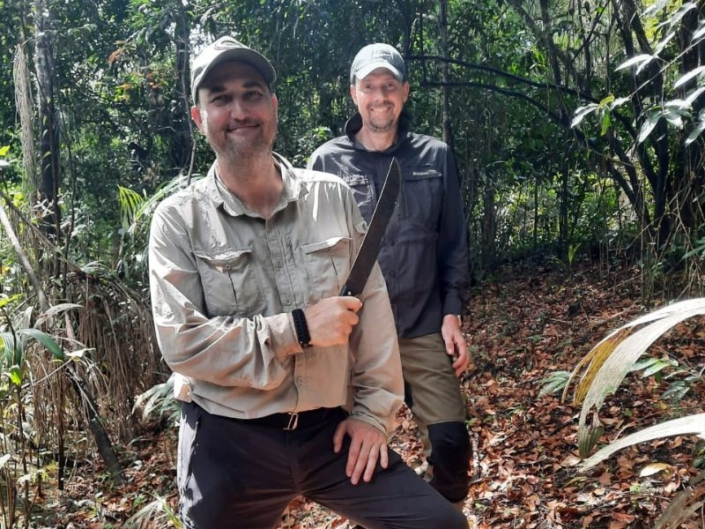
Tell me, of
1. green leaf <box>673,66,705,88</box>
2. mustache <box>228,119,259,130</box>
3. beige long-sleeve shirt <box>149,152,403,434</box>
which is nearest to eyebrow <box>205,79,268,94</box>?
mustache <box>228,119,259,130</box>

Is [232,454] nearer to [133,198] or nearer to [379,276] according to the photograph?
[379,276]

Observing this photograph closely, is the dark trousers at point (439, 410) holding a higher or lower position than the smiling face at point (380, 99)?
lower

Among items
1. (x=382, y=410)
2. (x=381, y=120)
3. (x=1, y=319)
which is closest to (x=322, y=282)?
(x=382, y=410)

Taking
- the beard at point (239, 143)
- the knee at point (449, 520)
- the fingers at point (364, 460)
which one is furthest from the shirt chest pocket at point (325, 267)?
the knee at point (449, 520)

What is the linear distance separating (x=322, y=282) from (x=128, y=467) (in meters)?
3.45

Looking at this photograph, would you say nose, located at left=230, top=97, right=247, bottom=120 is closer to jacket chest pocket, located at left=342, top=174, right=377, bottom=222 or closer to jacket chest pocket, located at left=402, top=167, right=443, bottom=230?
jacket chest pocket, located at left=342, top=174, right=377, bottom=222

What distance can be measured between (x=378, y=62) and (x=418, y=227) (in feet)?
2.48

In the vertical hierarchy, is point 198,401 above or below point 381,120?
below

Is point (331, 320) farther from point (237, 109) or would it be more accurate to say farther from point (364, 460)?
point (237, 109)

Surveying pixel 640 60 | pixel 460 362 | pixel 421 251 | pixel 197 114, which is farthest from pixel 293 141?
pixel 197 114

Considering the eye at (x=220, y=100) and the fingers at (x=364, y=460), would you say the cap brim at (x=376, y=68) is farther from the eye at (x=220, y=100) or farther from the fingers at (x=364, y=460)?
the fingers at (x=364, y=460)

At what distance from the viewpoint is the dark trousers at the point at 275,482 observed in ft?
5.96

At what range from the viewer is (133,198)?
4992mm

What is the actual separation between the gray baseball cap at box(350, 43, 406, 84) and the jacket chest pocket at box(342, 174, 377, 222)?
0.45 metres
